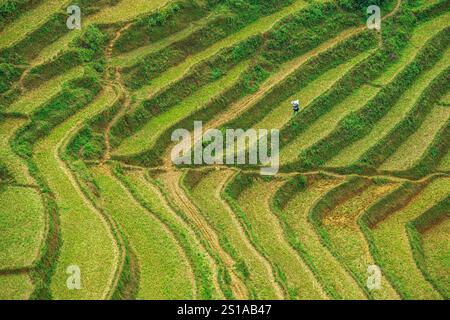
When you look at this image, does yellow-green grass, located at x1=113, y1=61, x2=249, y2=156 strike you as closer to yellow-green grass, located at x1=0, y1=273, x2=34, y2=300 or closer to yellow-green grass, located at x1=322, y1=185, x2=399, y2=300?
yellow-green grass, located at x1=322, y1=185, x2=399, y2=300

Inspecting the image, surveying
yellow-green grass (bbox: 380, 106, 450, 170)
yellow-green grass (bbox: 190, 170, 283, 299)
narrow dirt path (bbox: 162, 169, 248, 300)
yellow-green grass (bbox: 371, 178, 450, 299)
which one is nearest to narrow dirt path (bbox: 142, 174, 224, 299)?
narrow dirt path (bbox: 162, 169, 248, 300)

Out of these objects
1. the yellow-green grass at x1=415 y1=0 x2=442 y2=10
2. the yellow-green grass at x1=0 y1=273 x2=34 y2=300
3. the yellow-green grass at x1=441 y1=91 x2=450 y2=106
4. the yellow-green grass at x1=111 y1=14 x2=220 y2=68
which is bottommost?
the yellow-green grass at x1=0 y1=273 x2=34 y2=300

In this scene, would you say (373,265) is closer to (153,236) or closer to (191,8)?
(153,236)

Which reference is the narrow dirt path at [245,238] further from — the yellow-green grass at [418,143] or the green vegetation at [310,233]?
the yellow-green grass at [418,143]

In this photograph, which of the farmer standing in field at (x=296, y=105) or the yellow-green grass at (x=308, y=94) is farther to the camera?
the yellow-green grass at (x=308, y=94)

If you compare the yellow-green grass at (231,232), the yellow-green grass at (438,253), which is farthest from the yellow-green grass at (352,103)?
the yellow-green grass at (438,253)

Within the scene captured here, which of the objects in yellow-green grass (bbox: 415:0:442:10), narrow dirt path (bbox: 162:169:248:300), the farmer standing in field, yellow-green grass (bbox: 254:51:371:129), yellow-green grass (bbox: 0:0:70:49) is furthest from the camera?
yellow-green grass (bbox: 415:0:442:10)

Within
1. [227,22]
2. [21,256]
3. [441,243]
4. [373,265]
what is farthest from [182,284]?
[227,22]
